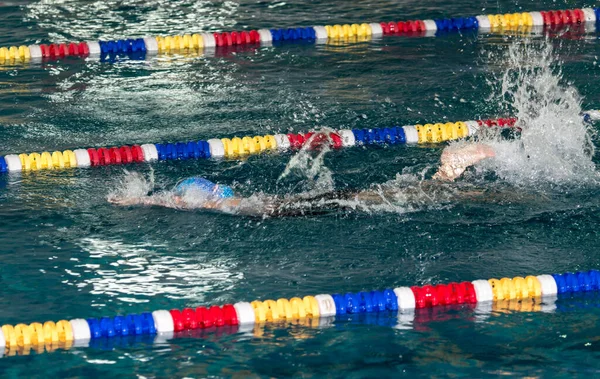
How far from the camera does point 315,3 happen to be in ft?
32.0

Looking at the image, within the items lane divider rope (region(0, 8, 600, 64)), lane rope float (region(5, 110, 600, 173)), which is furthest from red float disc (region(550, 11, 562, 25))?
lane rope float (region(5, 110, 600, 173))

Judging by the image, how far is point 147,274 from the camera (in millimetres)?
4676

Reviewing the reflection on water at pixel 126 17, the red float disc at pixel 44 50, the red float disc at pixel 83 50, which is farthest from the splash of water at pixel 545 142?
the red float disc at pixel 44 50

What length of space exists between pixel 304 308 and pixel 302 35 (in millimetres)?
4679

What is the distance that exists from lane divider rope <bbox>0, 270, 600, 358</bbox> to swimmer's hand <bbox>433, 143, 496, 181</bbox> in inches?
44.8

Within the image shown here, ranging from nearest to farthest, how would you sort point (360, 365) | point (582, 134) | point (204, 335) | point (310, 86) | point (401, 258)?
point (360, 365) → point (204, 335) → point (401, 258) → point (582, 134) → point (310, 86)

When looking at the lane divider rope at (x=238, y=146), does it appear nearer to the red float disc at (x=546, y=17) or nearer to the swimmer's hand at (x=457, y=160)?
the swimmer's hand at (x=457, y=160)

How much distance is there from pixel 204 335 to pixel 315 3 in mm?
6019

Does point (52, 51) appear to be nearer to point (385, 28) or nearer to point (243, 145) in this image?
point (243, 145)

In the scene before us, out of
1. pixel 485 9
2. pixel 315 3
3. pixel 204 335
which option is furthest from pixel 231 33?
pixel 204 335

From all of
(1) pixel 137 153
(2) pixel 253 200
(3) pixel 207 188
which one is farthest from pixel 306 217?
(1) pixel 137 153

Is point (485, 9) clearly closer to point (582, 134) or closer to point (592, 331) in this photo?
point (582, 134)

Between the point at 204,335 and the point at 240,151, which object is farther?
the point at 240,151

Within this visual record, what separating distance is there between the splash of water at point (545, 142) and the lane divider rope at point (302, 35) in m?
1.96
